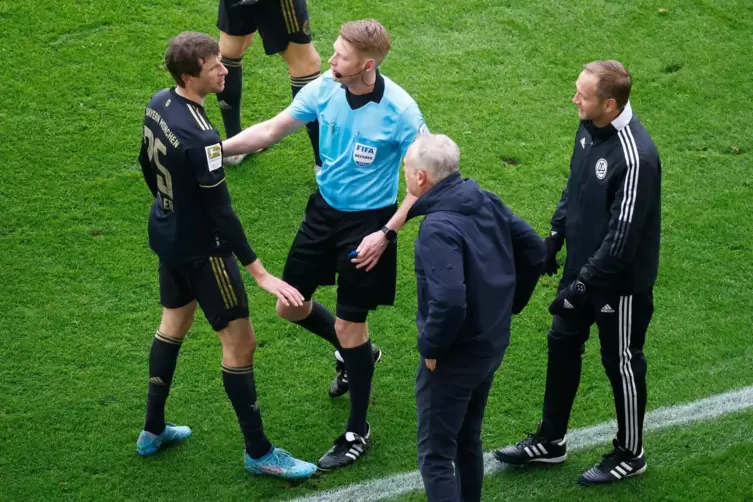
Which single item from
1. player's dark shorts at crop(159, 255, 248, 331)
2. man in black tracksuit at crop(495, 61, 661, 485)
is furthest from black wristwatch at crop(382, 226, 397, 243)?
man in black tracksuit at crop(495, 61, 661, 485)

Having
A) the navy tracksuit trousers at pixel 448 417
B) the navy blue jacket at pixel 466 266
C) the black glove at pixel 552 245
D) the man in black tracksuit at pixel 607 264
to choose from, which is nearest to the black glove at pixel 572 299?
the man in black tracksuit at pixel 607 264

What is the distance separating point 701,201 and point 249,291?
9.84 ft

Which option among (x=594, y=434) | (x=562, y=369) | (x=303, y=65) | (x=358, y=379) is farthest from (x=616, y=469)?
(x=303, y=65)

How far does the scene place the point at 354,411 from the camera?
512 centimetres

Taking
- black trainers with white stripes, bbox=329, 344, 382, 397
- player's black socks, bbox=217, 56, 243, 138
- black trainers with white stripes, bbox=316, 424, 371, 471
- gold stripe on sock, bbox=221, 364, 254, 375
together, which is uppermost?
player's black socks, bbox=217, 56, 243, 138

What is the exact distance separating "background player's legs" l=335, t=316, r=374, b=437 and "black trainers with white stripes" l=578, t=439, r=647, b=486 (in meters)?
1.11

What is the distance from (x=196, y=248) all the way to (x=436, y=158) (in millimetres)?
1204

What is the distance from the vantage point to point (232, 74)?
6.95 m

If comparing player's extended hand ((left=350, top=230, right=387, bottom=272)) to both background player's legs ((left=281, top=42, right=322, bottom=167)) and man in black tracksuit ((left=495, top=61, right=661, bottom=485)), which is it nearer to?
man in black tracksuit ((left=495, top=61, right=661, bottom=485))

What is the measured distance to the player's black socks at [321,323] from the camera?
17.4 ft

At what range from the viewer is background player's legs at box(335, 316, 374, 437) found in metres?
5.02

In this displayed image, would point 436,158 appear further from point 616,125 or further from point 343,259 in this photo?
point 343,259

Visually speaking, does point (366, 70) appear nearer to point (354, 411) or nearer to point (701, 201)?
point (354, 411)

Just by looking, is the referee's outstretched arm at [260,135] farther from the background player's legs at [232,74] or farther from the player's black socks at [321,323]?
the background player's legs at [232,74]
